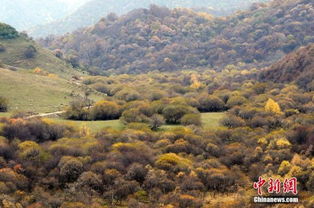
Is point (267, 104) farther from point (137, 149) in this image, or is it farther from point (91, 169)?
point (91, 169)

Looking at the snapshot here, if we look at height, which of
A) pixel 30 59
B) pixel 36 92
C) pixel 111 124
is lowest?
pixel 111 124

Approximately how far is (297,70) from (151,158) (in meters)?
83.2

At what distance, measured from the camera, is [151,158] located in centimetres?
6594

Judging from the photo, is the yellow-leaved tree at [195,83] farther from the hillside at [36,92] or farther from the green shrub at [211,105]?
the green shrub at [211,105]

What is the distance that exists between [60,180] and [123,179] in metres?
8.01

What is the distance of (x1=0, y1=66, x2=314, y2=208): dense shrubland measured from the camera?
55906 mm

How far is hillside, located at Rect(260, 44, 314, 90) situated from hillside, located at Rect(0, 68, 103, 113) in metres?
52.5

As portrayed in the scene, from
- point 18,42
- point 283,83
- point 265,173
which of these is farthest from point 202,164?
point 18,42

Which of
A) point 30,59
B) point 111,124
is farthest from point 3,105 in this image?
point 30,59

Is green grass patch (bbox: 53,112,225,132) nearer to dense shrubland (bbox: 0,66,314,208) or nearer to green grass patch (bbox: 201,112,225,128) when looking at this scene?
green grass patch (bbox: 201,112,225,128)

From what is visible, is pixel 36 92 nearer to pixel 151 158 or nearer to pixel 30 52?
pixel 151 158

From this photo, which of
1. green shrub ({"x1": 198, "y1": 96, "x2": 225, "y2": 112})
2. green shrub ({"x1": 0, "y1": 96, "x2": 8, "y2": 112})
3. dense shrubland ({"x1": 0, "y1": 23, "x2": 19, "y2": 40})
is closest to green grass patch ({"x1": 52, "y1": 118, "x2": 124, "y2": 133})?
green shrub ({"x1": 0, "y1": 96, "x2": 8, "y2": 112})

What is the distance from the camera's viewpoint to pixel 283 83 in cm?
13425

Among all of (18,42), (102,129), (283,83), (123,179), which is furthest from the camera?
(18,42)
